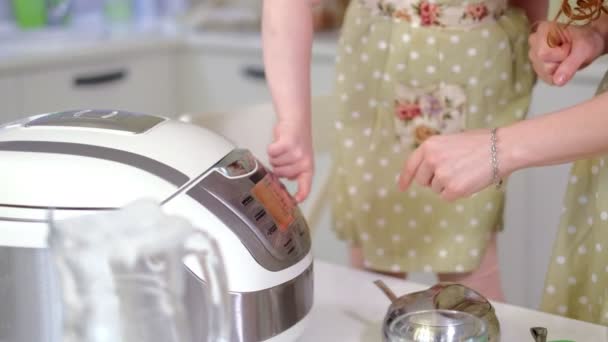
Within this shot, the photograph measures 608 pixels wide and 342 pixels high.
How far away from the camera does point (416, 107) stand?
1065 mm

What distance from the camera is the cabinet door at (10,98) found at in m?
2.02

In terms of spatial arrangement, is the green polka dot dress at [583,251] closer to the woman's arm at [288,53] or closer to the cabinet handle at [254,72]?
the woman's arm at [288,53]

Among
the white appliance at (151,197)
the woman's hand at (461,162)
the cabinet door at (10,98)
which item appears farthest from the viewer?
the cabinet door at (10,98)

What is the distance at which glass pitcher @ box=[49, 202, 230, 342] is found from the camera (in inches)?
19.7

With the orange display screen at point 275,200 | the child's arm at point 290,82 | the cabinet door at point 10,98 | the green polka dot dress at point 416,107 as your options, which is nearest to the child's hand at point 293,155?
the child's arm at point 290,82

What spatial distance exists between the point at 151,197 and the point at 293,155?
258mm

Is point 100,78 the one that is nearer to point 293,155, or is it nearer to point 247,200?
point 293,155

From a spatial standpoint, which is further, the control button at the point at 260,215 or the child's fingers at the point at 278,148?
the child's fingers at the point at 278,148

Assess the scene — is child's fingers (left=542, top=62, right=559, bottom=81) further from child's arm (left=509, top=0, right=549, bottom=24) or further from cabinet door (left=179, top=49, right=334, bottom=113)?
cabinet door (left=179, top=49, right=334, bottom=113)

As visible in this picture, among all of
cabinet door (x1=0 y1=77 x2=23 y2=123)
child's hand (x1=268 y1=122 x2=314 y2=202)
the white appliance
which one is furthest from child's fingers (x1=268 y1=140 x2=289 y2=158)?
cabinet door (x1=0 y1=77 x2=23 y2=123)

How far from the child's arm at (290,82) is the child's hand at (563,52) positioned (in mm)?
244

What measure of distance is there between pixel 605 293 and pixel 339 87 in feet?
1.39

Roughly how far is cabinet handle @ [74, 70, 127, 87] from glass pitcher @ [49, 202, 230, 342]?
1718mm

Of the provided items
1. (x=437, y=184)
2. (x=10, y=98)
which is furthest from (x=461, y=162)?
(x=10, y=98)
